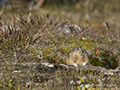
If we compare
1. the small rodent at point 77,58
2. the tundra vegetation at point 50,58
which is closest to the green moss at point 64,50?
the tundra vegetation at point 50,58

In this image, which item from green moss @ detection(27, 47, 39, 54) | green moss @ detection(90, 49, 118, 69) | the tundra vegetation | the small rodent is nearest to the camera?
the tundra vegetation

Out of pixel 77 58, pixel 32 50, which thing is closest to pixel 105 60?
pixel 77 58

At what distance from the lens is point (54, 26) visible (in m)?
4.20

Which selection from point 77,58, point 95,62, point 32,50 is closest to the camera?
point 77,58

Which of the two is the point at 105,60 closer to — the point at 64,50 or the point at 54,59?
the point at 64,50

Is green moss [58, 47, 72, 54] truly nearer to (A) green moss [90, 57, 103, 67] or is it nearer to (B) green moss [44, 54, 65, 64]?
(B) green moss [44, 54, 65, 64]

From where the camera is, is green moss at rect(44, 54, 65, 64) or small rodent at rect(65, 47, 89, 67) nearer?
small rodent at rect(65, 47, 89, 67)

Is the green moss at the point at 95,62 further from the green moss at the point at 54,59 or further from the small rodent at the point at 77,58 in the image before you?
the green moss at the point at 54,59

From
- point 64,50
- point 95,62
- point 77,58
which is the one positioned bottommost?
point 95,62

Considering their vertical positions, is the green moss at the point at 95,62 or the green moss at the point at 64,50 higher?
the green moss at the point at 64,50

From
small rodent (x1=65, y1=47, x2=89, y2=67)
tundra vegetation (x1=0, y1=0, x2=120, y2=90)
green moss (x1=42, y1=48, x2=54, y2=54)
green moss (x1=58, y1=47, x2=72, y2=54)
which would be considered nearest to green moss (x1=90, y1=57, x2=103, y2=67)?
tundra vegetation (x1=0, y1=0, x2=120, y2=90)

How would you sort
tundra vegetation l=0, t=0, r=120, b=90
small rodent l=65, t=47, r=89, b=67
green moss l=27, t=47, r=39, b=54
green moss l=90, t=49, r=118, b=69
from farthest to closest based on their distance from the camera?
1. green moss l=27, t=47, r=39, b=54
2. green moss l=90, t=49, r=118, b=69
3. small rodent l=65, t=47, r=89, b=67
4. tundra vegetation l=0, t=0, r=120, b=90

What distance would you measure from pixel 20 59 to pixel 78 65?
123 centimetres

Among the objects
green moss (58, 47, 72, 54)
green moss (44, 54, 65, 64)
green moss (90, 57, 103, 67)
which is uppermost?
green moss (58, 47, 72, 54)
